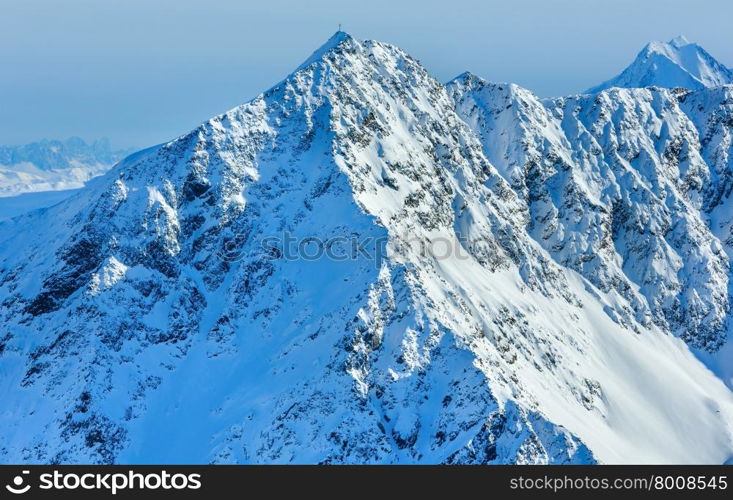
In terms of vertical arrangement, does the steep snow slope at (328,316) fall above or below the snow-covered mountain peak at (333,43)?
below

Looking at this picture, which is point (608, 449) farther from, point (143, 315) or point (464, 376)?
point (143, 315)

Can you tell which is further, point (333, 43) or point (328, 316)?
point (333, 43)

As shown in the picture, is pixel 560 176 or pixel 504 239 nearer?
pixel 504 239

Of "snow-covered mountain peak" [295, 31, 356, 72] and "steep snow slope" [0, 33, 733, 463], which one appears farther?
"snow-covered mountain peak" [295, 31, 356, 72]

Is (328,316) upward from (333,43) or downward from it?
downward

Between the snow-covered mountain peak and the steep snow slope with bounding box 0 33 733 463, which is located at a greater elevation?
the snow-covered mountain peak

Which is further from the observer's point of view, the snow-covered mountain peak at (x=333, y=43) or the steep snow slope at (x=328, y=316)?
the snow-covered mountain peak at (x=333, y=43)
